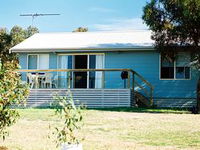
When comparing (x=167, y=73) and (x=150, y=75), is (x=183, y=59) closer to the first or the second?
(x=167, y=73)

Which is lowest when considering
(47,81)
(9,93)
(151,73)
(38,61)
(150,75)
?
(9,93)

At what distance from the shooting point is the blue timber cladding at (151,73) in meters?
22.0

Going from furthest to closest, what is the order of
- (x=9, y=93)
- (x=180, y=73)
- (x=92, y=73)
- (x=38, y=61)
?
1. (x=38, y=61)
2. (x=92, y=73)
3. (x=180, y=73)
4. (x=9, y=93)

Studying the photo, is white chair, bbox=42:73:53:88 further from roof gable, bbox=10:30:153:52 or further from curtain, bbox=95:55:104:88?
curtain, bbox=95:55:104:88

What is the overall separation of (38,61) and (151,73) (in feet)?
20.8

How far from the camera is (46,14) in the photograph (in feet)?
116

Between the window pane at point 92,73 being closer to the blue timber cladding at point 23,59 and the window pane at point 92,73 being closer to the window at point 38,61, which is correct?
the window at point 38,61

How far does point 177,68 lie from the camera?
22.4 metres

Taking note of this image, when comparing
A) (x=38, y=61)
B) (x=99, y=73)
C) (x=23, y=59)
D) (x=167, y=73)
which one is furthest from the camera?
(x=23, y=59)

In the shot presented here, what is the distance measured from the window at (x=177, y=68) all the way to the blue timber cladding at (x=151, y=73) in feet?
0.92

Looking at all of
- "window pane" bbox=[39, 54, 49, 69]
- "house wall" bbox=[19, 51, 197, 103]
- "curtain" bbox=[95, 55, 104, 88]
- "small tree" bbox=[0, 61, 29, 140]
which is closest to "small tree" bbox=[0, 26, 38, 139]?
"small tree" bbox=[0, 61, 29, 140]

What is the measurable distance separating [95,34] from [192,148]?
1945cm

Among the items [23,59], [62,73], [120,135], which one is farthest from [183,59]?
[120,135]

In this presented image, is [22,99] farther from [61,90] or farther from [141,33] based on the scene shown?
[141,33]
